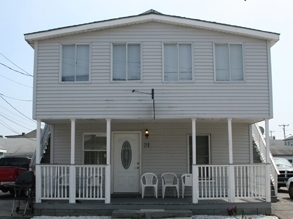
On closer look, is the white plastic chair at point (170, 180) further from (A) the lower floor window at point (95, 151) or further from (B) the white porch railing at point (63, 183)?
(B) the white porch railing at point (63, 183)

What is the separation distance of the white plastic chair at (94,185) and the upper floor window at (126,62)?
2.94 metres

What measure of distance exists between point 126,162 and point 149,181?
106 centimetres

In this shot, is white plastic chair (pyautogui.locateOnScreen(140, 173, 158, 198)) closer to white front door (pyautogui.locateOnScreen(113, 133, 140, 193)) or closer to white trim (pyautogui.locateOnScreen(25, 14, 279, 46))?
white front door (pyautogui.locateOnScreen(113, 133, 140, 193))

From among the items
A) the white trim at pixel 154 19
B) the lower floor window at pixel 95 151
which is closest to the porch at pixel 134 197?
the lower floor window at pixel 95 151

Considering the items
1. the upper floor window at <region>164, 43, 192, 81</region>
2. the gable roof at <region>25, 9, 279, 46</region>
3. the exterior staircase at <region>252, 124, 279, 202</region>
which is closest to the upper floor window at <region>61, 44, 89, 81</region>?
the gable roof at <region>25, 9, 279, 46</region>

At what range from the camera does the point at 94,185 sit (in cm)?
1141

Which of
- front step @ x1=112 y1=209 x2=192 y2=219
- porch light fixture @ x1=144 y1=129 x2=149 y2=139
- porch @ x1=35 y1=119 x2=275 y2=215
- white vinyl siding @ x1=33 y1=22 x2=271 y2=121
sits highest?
white vinyl siding @ x1=33 y1=22 x2=271 y2=121

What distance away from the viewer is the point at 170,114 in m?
11.8

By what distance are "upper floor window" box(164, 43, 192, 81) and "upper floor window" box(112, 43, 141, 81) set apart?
2.78ft

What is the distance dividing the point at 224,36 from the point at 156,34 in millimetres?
2029

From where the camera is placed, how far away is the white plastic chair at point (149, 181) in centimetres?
1267

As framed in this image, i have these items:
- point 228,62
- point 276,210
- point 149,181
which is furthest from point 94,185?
point 276,210

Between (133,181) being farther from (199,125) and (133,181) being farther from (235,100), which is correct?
(235,100)

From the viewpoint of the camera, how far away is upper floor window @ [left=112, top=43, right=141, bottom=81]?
477 inches
